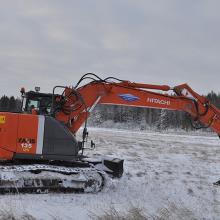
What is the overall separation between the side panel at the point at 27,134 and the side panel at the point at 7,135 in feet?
0.39

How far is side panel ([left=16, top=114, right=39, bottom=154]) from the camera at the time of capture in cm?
980

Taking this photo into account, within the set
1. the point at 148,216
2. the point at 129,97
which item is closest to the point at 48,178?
the point at 129,97

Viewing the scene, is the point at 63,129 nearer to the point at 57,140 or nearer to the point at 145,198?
the point at 57,140

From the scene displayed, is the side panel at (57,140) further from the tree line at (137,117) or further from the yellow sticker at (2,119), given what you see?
the tree line at (137,117)

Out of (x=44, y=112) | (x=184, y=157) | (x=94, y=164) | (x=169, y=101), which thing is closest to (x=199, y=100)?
(x=169, y=101)

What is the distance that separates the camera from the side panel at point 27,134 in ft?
32.1

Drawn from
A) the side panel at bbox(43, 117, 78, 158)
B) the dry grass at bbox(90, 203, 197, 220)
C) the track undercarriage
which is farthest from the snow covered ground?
the side panel at bbox(43, 117, 78, 158)

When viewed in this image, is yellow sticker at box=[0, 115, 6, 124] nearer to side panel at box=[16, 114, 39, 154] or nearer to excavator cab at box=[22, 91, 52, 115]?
side panel at box=[16, 114, 39, 154]

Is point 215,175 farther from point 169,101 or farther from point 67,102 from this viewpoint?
point 67,102

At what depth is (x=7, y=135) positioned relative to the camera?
972 cm

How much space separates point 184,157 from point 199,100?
8446mm

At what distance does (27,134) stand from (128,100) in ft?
9.48

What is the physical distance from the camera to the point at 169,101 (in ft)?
36.4

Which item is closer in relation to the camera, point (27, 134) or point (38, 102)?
point (27, 134)
